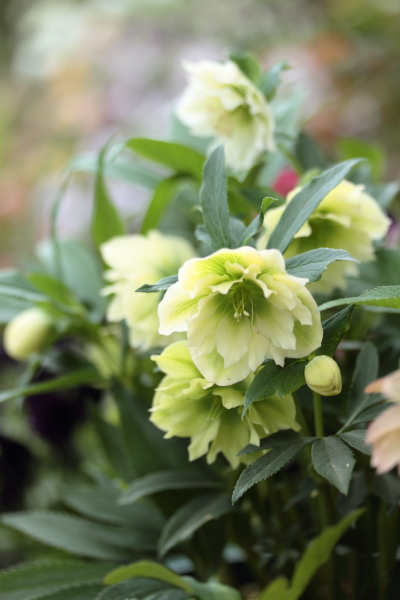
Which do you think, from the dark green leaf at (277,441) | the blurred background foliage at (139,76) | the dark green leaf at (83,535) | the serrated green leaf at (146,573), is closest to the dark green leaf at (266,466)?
the dark green leaf at (277,441)

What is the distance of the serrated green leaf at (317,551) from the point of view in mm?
319

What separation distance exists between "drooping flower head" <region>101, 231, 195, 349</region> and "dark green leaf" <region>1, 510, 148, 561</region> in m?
0.17

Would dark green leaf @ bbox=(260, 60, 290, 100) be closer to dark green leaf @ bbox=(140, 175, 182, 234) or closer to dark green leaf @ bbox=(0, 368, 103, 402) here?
dark green leaf @ bbox=(140, 175, 182, 234)

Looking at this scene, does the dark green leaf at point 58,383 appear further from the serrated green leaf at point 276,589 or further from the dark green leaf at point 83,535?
the serrated green leaf at point 276,589

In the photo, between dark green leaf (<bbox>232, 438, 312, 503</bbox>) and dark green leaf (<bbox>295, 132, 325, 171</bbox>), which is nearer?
dark green leaf (<bbox>232, 438, 312, 503</bbox>)

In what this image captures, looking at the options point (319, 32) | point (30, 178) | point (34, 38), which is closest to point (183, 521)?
point (30, 178)

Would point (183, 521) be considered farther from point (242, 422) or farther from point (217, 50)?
point (217, 50)

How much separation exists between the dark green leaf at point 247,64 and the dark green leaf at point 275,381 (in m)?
0.23

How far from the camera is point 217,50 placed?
2.12 meters

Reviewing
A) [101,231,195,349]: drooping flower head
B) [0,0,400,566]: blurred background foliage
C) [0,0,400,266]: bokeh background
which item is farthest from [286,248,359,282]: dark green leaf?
[0,0,400,266]: bokeh background

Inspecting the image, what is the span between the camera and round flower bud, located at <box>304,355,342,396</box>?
251 mm

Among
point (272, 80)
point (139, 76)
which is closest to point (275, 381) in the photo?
point (272, 80)

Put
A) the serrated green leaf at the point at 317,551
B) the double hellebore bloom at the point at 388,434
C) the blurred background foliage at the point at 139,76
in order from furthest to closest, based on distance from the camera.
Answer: the blurred background foliage at the point at 139,76 < the serrated green leaf at the point at 317,551 < the double hellebore bloom at the point at 388,434

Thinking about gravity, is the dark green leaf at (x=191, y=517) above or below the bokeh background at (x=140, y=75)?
above
